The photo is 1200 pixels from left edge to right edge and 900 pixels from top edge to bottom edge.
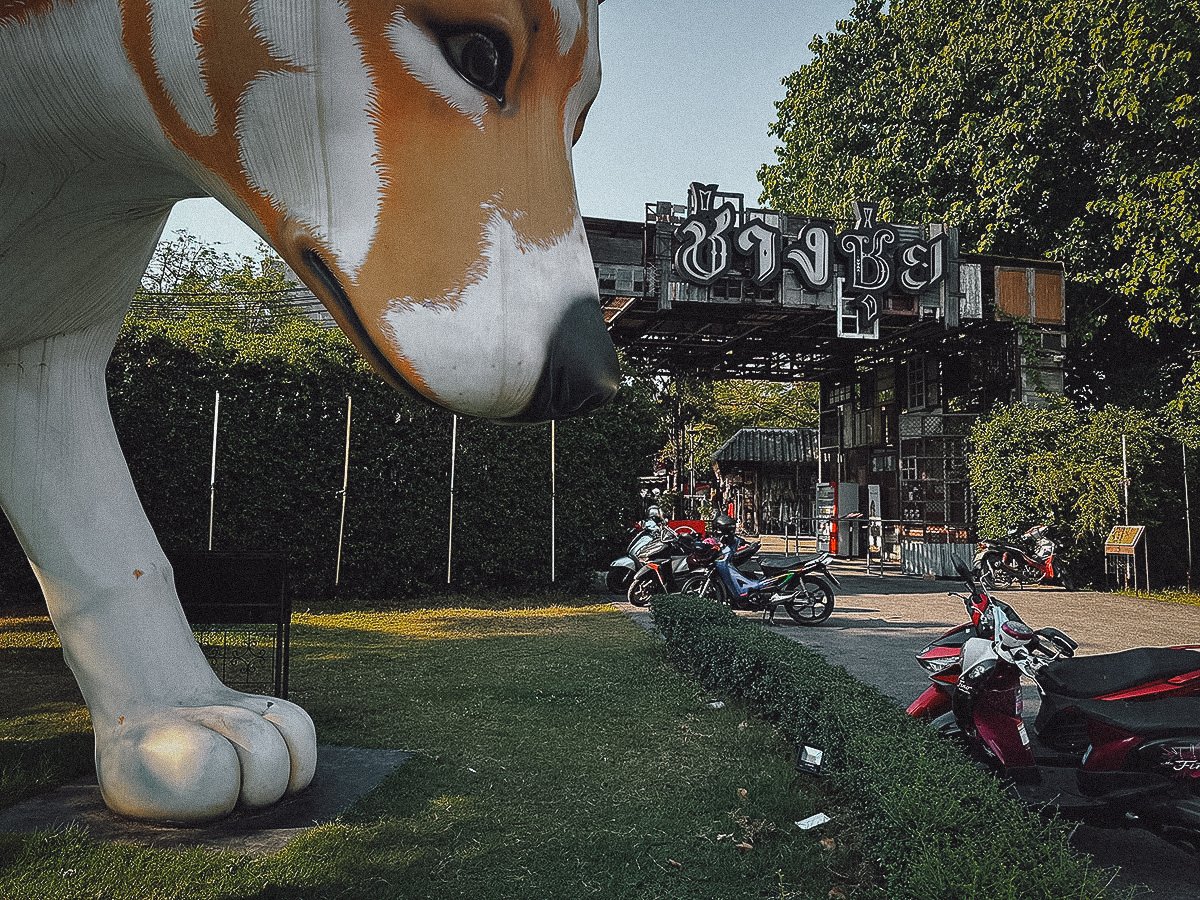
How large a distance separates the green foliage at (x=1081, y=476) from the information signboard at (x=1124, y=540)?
0.85 ft

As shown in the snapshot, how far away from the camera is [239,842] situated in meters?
2.68

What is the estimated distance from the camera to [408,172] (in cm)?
127

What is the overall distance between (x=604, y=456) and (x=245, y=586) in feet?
21.4

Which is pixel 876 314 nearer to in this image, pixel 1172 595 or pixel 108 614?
pixel 1172 595

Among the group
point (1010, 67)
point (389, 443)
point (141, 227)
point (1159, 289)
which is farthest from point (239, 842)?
point (1010, 67)

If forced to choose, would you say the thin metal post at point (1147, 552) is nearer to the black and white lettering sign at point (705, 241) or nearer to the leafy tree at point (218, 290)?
the black and white lettering sign at point (705, 241)

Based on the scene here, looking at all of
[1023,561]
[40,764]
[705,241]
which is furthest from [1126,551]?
[40,764]

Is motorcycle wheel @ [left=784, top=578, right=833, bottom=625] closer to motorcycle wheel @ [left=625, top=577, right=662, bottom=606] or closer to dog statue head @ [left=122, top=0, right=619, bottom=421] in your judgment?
motorcycle wheel @ [left=625, top=577, right=662, bottom=606]

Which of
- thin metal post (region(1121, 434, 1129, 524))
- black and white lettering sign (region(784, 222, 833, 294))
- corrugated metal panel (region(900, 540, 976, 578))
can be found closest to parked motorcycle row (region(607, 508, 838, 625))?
black and white lettering sign (region(784, 222, 833, 294))

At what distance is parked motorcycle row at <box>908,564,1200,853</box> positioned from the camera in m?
2.76

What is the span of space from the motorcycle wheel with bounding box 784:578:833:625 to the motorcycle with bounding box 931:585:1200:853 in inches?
208

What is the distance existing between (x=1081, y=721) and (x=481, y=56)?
125 inches

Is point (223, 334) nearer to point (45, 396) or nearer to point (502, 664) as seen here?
point (502, 664)

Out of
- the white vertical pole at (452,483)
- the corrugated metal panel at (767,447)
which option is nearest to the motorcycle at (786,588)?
the white vertical pole at (452,483)
